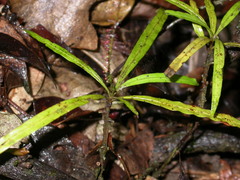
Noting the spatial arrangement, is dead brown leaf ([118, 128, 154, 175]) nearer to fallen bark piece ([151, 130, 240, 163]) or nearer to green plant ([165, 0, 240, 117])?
fallen bark piece ([151, 130, 240, 163])

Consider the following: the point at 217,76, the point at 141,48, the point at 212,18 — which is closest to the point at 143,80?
the point at 141,48

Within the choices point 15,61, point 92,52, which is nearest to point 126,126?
point 92,52

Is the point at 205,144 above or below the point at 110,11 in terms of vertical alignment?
below

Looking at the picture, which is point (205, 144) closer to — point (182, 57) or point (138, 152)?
point (138, 152)

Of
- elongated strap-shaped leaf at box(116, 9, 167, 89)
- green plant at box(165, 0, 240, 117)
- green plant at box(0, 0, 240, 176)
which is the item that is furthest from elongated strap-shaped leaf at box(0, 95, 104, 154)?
green plant at box(165, 0, 240, 117)

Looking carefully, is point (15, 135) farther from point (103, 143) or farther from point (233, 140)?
point (233, 140)

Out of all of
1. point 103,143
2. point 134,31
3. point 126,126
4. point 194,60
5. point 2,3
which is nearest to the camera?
point 103,143
